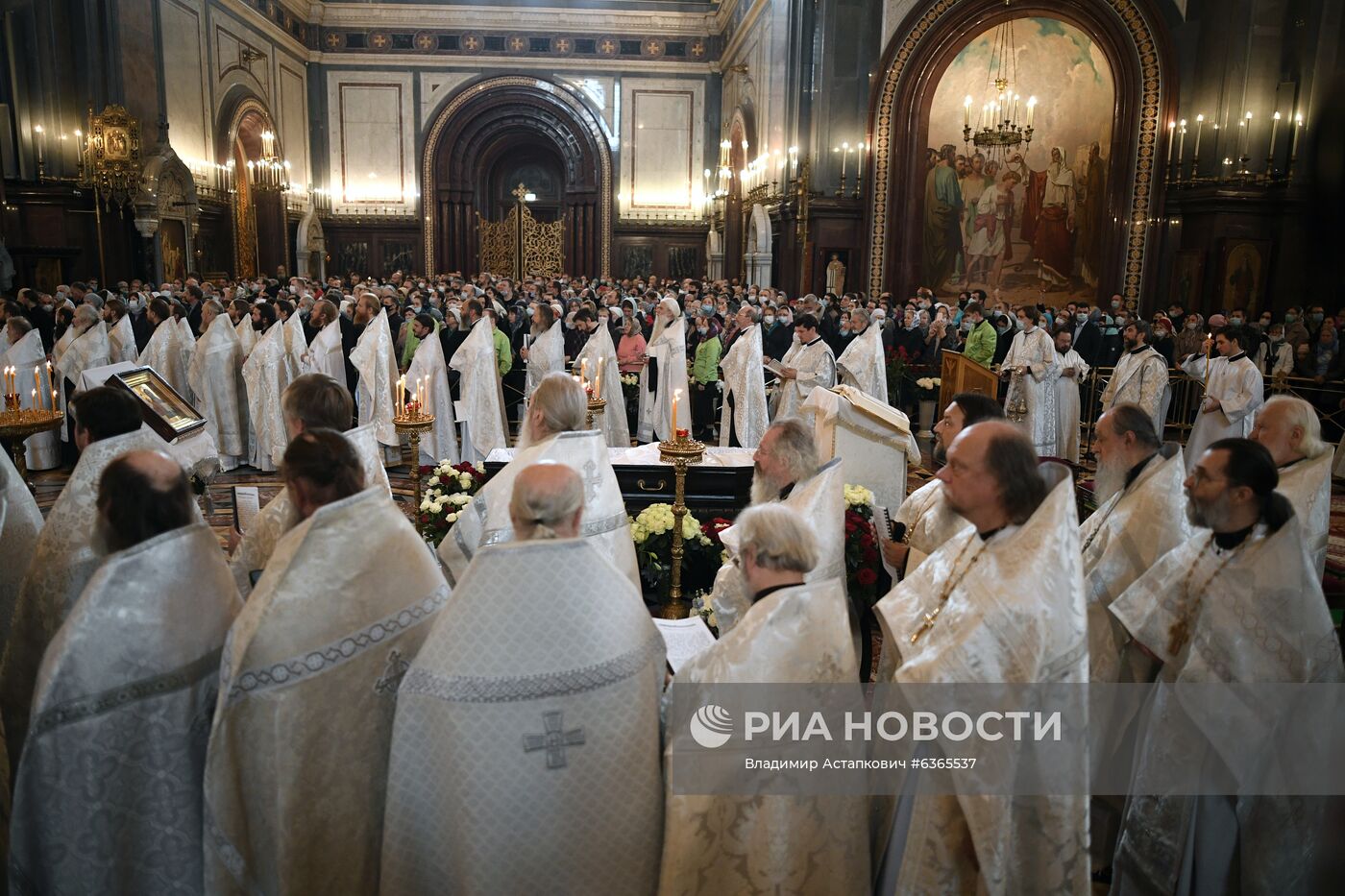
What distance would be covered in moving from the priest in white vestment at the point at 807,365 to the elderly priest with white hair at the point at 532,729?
6.95m

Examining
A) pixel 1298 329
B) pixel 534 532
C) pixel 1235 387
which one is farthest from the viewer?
pixel 1298 329

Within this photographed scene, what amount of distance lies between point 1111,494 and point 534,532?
8.57ft

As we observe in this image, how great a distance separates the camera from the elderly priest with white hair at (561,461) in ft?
13.7

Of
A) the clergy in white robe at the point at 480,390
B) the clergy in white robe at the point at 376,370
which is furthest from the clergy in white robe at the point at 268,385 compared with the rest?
the clergy in white robe at the point at 480,390

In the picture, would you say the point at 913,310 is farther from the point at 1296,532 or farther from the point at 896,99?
the point at 1296,532

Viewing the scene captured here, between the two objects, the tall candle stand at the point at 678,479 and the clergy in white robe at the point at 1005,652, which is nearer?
the clergy in white robe at the point at 1005,652

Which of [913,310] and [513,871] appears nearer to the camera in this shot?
[513,871]

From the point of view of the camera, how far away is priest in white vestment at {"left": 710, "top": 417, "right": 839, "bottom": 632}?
371 cm

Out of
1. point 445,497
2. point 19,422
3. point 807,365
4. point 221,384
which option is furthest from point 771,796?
point 221,384

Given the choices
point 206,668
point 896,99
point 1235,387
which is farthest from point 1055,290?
point 206,668

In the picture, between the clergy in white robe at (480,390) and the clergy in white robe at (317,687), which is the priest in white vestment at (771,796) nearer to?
the clergy in white robe at (317,687)

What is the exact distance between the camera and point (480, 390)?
33.9 ft

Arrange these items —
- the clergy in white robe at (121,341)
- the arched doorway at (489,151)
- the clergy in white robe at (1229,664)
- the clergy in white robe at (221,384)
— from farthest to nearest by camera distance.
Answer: the arched doorway at (489,151) → the clergy in white robe at (121,341) → the clergy in white robe at (221,384) → the clergy in white robe at (1229,664)

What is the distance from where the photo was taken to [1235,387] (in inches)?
350
